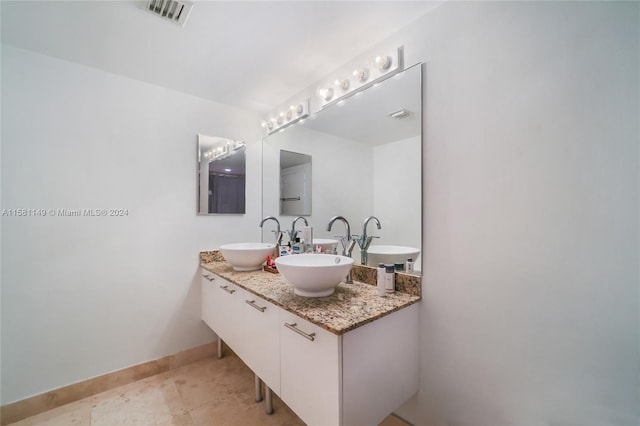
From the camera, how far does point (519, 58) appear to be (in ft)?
3.38

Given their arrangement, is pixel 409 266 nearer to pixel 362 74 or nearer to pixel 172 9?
pixel 362 74

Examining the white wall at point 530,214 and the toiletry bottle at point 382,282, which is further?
the toiletry bottle at point 382,282

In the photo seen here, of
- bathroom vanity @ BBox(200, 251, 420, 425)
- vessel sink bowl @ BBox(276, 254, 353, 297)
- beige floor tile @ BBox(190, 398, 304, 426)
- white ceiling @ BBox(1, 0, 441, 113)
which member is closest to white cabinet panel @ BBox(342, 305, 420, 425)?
bathroom vanity @ BBox(200, 251, 420, 425)

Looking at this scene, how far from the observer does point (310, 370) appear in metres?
1.06

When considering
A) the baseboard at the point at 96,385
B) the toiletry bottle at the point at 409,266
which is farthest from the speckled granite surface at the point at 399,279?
the baseboard at the point at 96,385

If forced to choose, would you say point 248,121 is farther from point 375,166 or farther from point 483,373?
point 483,373

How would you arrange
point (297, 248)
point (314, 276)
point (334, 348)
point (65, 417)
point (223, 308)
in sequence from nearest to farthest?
point (334, 348), point (314, 276), point (65, 417), point (223, 308), point (297, 248)

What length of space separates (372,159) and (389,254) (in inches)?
23.9

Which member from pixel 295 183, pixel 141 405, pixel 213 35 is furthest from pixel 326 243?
pixel 141 405

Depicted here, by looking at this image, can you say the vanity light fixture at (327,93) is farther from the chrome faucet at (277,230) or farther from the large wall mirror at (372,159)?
the chrome faucet at (277,230)

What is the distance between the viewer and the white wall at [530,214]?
2.76ft

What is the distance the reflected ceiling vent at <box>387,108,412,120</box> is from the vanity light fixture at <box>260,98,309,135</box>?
2.69 ft

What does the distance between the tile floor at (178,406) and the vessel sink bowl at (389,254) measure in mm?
887

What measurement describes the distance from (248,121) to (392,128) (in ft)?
5.17
